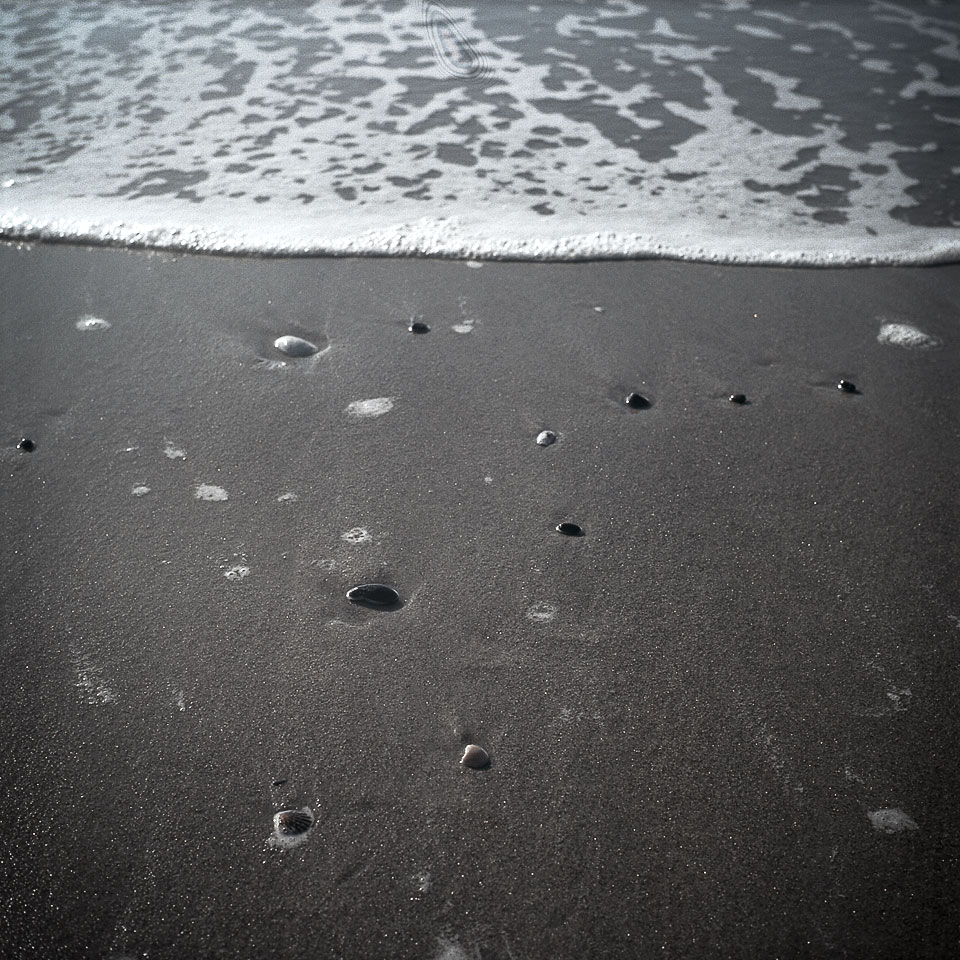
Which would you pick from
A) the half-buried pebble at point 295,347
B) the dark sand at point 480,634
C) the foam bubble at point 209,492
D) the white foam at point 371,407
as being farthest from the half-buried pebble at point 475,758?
the half-buried pebble at point 295,347

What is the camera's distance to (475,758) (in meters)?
1.82

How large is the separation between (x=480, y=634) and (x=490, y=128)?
4.03m

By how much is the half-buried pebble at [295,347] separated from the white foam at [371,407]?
1.21 feet

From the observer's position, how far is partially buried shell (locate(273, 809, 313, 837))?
1697 mm

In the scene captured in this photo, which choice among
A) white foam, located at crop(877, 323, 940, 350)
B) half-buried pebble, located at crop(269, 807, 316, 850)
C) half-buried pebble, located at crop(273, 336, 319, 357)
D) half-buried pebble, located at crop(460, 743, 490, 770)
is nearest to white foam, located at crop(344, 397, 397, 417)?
half-buried pebble, located at crop(273, 336, 319, 357)

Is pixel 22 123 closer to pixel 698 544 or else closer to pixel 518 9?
pixel 518 9

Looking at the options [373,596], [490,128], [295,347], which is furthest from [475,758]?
[490,128]

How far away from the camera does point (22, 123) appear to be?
5207mm

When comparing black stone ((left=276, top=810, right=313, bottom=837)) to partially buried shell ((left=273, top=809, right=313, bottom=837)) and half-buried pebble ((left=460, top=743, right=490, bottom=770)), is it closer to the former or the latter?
partially buried shell ((left=273, top=809, right=313, bottom=837))

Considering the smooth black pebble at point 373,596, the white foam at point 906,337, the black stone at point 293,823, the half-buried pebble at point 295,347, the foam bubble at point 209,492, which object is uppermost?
the half-buried pebble at point 295,347

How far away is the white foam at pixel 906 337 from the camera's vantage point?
10.5 feet

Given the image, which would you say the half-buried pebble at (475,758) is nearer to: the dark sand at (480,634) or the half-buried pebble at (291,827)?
the dark sand at (480,634)

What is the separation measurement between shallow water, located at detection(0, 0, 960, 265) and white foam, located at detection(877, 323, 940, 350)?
608 millimetres

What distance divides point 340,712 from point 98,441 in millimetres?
1340
